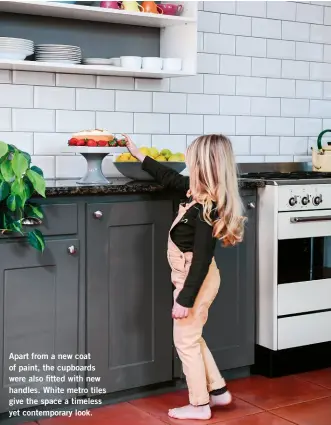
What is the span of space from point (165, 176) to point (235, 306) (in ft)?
2.43

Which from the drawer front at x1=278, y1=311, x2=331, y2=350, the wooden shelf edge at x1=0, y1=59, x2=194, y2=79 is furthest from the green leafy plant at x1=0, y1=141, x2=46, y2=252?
the drawer front at x1=278, y1=311, x2=331, y2=350

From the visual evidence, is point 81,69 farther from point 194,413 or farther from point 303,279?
point 194,413

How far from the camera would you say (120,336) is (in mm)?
3289

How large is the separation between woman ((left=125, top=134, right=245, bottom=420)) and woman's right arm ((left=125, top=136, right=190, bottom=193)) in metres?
0.15

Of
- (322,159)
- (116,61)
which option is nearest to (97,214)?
(116,61)

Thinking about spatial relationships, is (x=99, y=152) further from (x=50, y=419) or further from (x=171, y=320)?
(x=50, y=419)

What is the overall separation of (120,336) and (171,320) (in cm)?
26

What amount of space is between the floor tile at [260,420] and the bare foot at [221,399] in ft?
0.36

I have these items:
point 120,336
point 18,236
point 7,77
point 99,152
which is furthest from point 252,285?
point 7,77

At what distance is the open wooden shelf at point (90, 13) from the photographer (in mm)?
3428

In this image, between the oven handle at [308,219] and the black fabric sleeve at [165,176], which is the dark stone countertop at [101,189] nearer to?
the black fabric sleeve at [165,176]

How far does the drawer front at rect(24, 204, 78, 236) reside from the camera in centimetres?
306

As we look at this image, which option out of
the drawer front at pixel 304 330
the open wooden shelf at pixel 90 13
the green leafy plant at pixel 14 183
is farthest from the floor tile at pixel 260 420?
the open wooden shelf at pixel 90 13

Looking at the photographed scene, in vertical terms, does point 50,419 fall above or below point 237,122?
below
